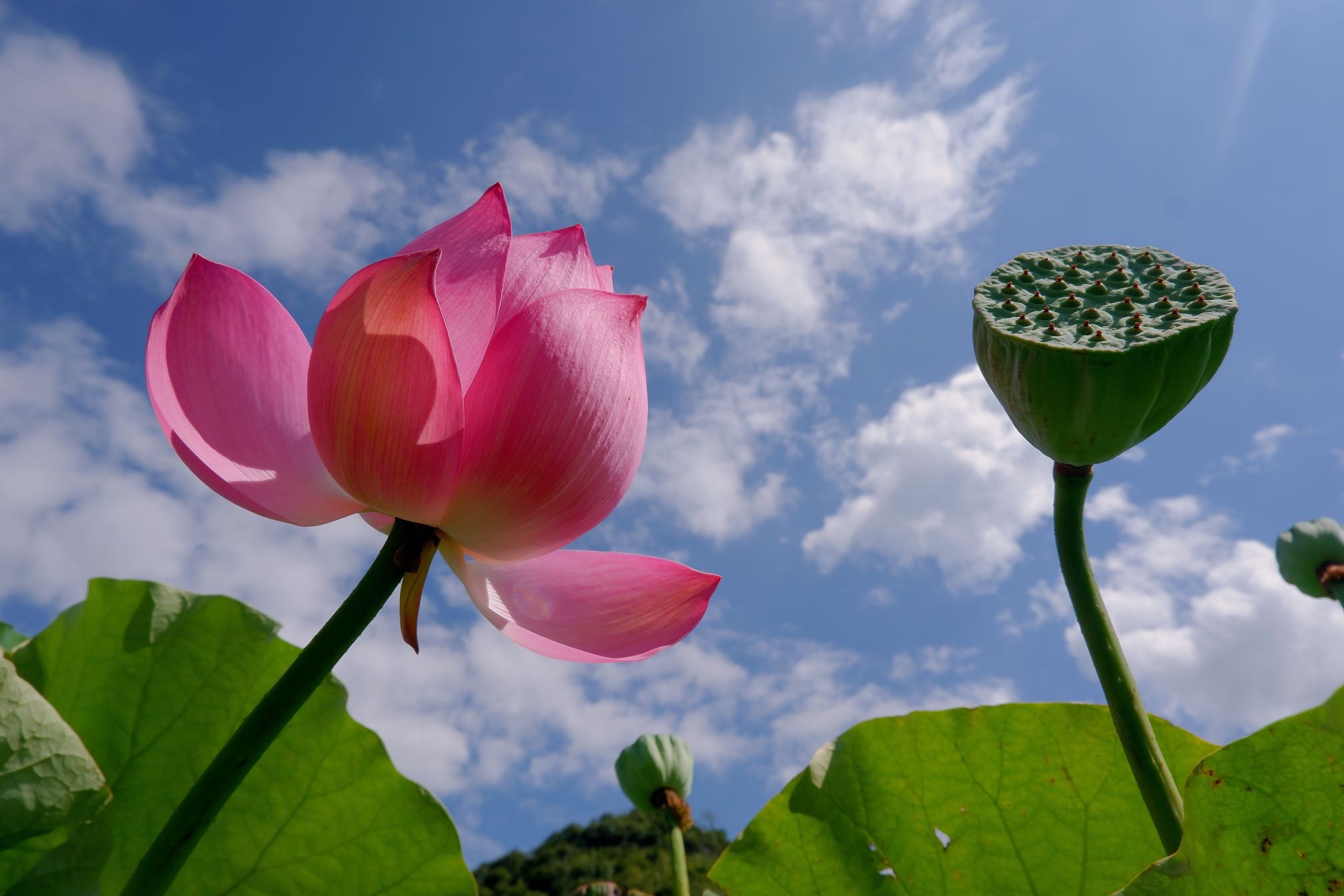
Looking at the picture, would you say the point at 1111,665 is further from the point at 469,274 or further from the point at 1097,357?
the point at 469,274

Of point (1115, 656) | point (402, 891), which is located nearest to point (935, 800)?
point (1115, 656)

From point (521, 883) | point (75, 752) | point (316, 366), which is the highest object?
point (521, 883)

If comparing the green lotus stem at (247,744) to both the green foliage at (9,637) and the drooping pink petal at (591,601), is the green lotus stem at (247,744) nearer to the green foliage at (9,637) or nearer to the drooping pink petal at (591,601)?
the drooping pink petal at (591,601)

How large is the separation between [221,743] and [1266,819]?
3.46ft

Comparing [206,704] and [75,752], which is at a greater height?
A: [206,704]

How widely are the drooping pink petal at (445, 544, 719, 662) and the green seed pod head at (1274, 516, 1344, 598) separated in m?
1.98

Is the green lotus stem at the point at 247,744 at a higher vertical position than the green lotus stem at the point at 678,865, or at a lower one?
lower

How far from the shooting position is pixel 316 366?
0.62 meters

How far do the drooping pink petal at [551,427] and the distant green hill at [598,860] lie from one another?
2073 centimetres

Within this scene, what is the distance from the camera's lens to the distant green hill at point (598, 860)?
72.4ft

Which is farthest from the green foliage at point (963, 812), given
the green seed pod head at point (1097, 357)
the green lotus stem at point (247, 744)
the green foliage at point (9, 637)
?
the green foliage at point (9, 637)

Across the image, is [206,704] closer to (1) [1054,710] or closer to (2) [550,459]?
(2) [550,459]

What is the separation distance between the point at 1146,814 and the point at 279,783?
1.03m

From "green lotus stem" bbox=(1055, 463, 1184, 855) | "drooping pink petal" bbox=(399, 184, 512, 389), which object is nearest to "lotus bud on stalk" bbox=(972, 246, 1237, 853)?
"green lotus stem" bbox=(1055, 463, 1184, 855)
